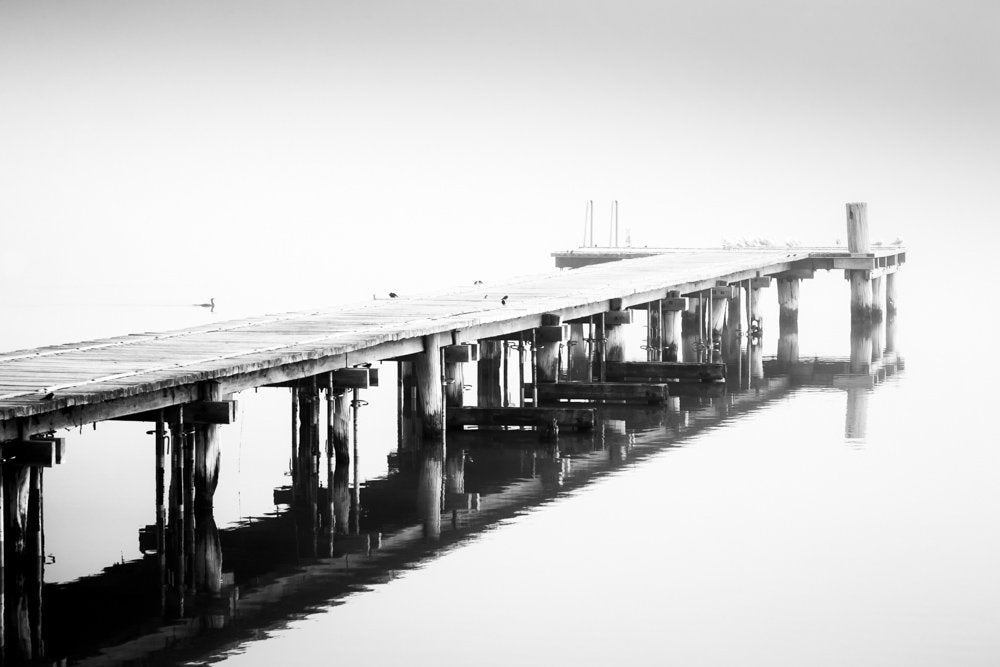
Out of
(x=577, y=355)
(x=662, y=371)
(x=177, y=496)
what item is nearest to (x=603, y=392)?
(x=662, y=371)

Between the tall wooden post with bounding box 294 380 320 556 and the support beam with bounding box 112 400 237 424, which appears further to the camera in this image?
the tall wooden post with bounding box 294 380 320 556

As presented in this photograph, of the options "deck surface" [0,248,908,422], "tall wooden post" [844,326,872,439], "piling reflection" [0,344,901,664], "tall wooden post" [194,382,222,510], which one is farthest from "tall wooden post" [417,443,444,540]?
"tall wooden post" [844,326,872,439]

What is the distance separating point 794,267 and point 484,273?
56.3 metres

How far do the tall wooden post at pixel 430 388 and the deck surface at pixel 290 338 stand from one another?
0.40m

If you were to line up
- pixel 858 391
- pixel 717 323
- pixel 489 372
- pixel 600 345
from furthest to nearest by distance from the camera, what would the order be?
pixel 717 323
pixel 858 391
pixel 600 345
pixel 489 372

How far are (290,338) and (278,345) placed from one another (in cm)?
111

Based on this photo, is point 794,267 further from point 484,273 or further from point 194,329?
point 484,273

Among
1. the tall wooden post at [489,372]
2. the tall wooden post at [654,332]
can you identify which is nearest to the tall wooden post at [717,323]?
the tall wooden post at [654,332]

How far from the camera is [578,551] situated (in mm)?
24219

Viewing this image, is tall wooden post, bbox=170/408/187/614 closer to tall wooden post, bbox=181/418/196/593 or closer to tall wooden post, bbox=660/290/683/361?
tall wooden post, bbox=181/418/196/593

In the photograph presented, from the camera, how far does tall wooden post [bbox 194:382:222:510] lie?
2325 cm

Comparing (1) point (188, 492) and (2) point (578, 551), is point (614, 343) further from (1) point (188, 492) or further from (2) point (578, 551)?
(1) point (188, 492)

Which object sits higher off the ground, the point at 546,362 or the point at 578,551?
the point at 546,362

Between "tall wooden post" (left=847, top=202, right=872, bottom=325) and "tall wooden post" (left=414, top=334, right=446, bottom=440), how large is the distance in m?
24.9
